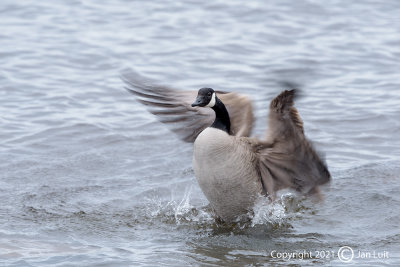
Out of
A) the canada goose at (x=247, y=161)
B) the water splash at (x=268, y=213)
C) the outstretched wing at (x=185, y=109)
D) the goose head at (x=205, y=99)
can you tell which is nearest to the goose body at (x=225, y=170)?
the canada goose at (x=247, y=161)

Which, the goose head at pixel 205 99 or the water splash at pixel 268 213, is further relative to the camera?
the water splash at pixel 268 213

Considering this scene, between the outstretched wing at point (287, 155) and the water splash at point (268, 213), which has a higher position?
the outstretched wing at point (287, 155)

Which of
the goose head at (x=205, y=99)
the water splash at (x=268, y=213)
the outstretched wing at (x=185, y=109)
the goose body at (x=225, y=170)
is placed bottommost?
the water splash at (x=268, y=213)

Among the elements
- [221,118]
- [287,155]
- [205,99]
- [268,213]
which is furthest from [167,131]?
[287,155]

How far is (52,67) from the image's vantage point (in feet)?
41.5

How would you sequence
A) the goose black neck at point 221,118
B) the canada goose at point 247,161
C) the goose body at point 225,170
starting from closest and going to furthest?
the canada goose at point 247,161, the goose body at point 225,170, the goose black neck at point 221,118

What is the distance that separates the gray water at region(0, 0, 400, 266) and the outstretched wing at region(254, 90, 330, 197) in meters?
0.27

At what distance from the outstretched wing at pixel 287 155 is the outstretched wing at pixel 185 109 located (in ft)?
1.86

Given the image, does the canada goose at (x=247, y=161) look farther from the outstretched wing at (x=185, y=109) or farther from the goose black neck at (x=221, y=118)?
the outstretched wing at (x=185, y=109)

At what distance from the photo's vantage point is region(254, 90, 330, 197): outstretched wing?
20.2 ft

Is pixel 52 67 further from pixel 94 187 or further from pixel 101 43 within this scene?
pixel 94 187

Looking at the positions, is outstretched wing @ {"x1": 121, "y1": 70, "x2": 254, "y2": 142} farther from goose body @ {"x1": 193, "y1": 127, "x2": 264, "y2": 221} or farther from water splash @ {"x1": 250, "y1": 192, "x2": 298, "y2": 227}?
water splash @ {"x1": 250, "y1": 192, "x2": 298, "y2": 227}

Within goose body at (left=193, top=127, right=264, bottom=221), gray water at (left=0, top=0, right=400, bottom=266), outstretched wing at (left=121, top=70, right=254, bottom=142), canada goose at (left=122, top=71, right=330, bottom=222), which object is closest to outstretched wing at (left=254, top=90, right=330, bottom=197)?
canada goose at (left=122, top=71, right=330, bottom=222)

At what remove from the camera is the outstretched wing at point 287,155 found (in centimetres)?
616
